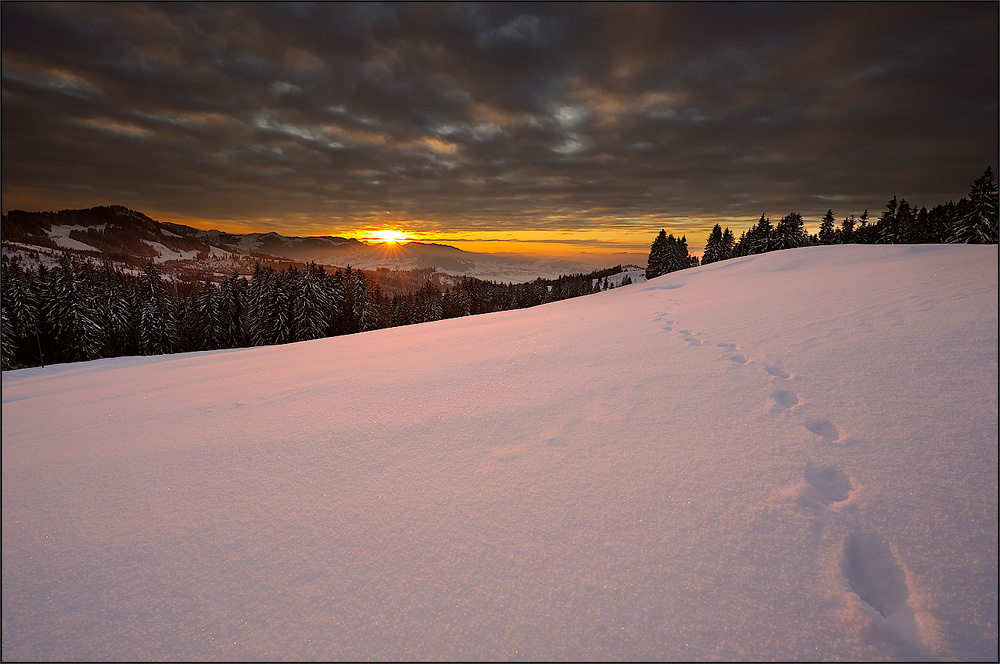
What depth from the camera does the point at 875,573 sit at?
2.12 m

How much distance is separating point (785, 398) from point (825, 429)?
608 mm

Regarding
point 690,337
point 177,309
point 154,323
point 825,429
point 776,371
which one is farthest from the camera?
point 177,309

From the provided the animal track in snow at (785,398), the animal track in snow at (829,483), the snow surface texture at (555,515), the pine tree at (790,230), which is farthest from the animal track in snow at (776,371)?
the pine tree at (790,230)

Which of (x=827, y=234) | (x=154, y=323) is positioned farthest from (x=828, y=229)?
(x=154, y=323)

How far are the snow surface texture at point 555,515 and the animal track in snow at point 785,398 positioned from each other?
45mm

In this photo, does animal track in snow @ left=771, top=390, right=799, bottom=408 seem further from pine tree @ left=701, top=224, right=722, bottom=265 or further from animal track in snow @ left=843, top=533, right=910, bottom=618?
pine tree @ left=701, top=224, right=722, bottom=265

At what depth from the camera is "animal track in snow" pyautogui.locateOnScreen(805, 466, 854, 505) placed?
260cm

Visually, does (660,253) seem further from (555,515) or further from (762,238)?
(555,515)

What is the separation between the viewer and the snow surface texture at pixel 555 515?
1.96 metres

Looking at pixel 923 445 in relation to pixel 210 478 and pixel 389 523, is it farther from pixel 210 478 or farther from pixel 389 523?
pixel 210 478

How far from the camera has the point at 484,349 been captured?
730 cm

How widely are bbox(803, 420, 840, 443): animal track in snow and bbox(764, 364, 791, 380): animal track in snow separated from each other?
1.02m

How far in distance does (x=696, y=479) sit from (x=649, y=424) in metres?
0.83

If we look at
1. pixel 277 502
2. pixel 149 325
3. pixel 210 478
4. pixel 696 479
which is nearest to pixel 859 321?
pixel 696 479
